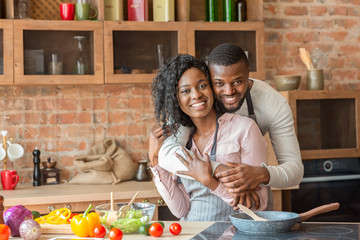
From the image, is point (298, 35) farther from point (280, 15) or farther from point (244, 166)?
point (244, 166)

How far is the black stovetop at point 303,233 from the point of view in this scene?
64.0 inches

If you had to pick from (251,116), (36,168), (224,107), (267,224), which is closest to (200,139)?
(224,107)

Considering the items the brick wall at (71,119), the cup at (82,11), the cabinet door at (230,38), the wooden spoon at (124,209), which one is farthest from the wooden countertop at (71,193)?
the wooden spoon at (124,209)

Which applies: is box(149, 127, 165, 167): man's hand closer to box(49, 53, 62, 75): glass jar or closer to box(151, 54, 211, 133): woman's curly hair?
box(151, 54, 211, 133): woman's curly hair

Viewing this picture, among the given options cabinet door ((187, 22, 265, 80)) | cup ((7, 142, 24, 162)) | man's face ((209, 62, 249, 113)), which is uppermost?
cabinet door ((187, 22, 265, 80))

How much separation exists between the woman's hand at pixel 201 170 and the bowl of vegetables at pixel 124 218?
27 centimetres

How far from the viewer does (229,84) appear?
211cm

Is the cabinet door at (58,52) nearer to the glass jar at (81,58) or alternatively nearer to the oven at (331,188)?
the glass jar at (81,58)

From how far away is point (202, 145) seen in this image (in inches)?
85.7

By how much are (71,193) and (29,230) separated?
1.55 metres

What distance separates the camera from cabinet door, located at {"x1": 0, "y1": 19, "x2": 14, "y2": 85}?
131 inches

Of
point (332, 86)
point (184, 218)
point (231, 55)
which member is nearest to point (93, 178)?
point (184, 218)

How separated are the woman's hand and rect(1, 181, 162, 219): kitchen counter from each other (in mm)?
1152

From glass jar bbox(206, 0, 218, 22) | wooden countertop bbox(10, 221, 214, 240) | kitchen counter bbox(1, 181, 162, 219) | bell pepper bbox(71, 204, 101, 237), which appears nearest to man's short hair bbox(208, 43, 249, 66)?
wooden countertop bbox(10, 221, 214, 240)
